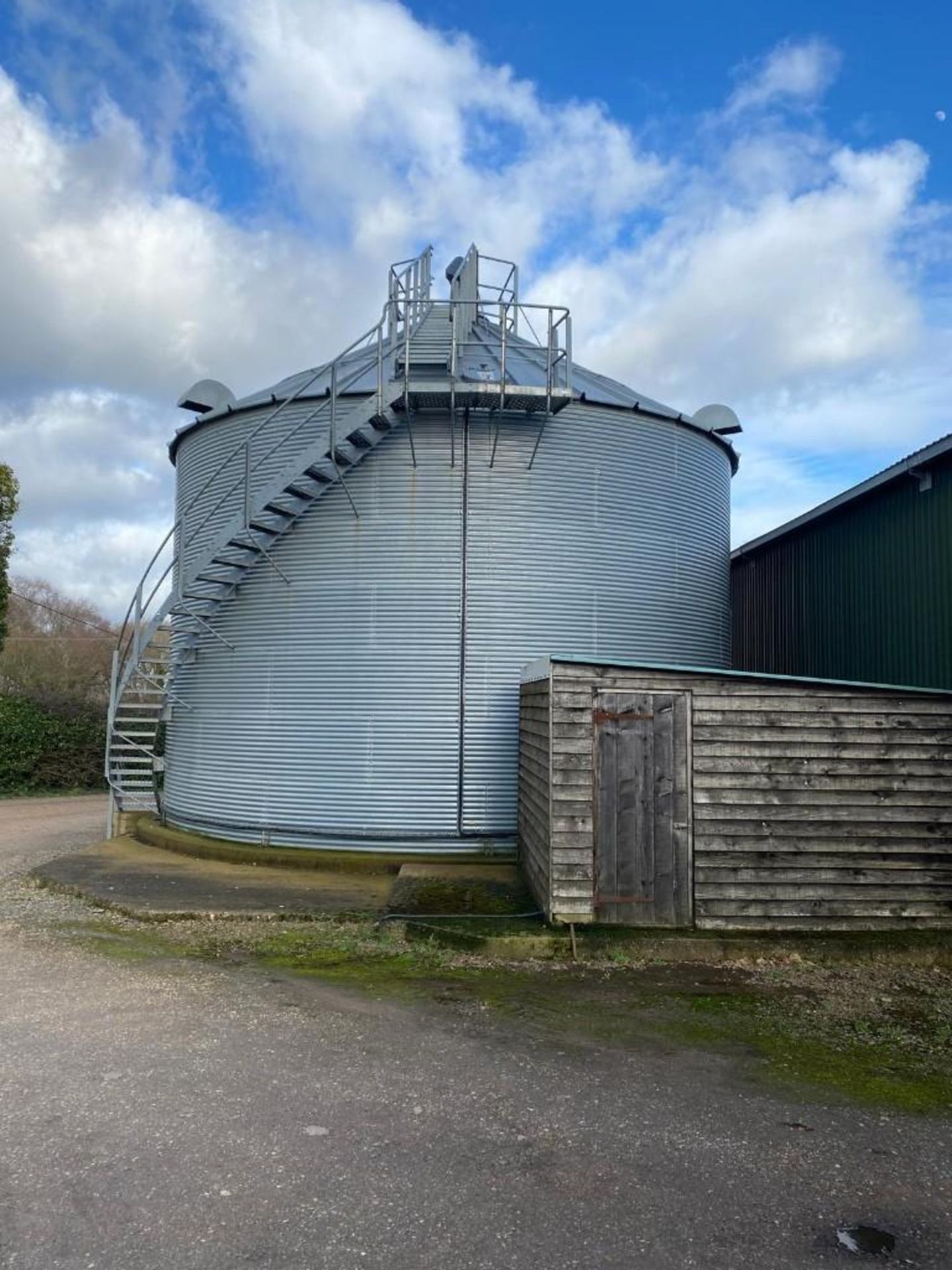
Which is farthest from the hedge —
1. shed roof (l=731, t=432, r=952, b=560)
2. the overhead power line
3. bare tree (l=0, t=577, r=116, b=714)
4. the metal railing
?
the overhead power line

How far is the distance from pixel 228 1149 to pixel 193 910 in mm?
5640

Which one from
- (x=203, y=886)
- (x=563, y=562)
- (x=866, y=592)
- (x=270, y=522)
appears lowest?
(x=203, y=886)

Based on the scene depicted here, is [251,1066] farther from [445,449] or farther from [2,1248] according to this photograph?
[445,449]

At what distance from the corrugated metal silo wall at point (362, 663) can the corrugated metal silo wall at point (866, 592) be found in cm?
575

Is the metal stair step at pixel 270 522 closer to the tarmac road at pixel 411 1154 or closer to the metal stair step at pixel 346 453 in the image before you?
the metal stair step at pixel 346 453

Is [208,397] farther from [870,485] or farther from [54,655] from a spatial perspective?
[54,655]

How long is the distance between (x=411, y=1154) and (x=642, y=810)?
4.76 m

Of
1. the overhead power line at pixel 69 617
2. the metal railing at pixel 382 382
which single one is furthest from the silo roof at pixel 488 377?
the overhead power line at pixel 69 617

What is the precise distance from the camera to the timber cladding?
29.5 ft

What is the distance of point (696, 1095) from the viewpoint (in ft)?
18.5

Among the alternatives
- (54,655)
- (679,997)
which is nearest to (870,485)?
(679,997)

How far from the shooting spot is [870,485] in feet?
43.4

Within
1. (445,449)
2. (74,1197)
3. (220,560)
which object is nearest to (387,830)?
(220,560)

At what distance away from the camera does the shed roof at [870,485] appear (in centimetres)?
1168
